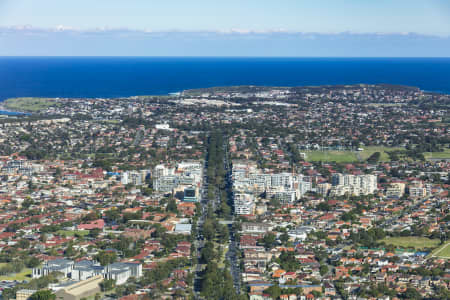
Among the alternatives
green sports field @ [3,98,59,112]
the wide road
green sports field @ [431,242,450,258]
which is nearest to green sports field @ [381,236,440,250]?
green sports field @ [431,242,450,258]

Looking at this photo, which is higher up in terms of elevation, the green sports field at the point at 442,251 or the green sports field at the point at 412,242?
the green sports field at the point at 442,251

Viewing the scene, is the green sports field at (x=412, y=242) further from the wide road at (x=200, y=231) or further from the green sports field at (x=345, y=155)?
the green sports field at (x=345, y=155)

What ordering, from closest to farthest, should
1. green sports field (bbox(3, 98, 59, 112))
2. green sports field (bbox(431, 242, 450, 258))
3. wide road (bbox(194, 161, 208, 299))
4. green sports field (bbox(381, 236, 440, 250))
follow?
1. wide road (bbox(194, 161, 208, 299))
2. green sports field (bbox(431, 242, 450, 258))
3. green sports field (bbox(381, 236, 440, 250))
4. green sports field (bbox(3, 98, 59, 112))

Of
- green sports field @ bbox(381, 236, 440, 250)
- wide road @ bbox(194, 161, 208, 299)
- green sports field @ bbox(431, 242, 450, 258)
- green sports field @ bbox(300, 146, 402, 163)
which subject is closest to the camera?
wide road @ bbox(194, 161, 208, 299)

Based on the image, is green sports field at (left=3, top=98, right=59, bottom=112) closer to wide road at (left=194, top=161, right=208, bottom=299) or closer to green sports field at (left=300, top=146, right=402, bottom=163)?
green sports field at (left=300, top=146, right=402, bottom=163)

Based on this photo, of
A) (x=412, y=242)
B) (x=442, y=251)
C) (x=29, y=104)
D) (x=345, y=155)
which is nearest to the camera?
(x=442, y=251)

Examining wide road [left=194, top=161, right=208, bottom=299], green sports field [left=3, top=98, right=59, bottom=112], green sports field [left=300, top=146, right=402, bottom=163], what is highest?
green sports field [left=3, top=98, right=59, bottom=112]

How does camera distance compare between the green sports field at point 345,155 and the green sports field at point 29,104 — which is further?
the green sports field at point 29,104

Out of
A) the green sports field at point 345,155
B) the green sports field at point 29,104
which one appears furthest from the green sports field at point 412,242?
the green sports field at point 29,104

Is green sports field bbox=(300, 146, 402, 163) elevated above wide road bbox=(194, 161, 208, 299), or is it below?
above

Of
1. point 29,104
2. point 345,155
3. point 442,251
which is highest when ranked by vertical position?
point 29,104

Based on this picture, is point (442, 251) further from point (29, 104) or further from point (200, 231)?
point (29, 104)

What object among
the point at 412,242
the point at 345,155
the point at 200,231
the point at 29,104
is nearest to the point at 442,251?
the point at 412,242
